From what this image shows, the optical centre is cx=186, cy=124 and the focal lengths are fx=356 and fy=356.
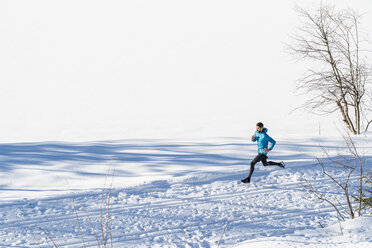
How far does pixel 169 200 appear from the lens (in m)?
8.34

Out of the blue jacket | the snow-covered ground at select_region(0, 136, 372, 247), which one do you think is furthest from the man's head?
the snow-covered ground at select_region(0, 136, 372, 247)

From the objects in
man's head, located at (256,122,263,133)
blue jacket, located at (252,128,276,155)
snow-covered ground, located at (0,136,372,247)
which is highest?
man's head, located at (256,122,263,133)

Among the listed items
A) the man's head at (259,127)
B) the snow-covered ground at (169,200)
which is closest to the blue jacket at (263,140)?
the man's head at (259,127)

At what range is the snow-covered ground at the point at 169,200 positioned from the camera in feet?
20.2

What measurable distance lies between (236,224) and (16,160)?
A: 949 cm

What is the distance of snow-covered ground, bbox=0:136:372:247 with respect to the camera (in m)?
6.16

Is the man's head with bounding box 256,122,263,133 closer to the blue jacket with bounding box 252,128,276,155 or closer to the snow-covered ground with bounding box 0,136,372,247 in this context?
the blue jacket with bounding box 252,128,276,155

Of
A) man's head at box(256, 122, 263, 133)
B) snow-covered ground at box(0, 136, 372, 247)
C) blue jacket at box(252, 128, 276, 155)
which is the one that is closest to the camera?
snow-covered ground at box(0, 136, 372, 247)

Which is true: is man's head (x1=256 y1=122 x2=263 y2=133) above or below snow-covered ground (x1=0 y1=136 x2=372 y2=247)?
above

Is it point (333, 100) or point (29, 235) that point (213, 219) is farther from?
point (333, 100)

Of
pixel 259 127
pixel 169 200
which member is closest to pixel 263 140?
pixel 259 127

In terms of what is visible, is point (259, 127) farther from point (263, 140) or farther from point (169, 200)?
point (169, 200)

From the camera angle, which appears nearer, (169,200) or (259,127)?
(169,200)

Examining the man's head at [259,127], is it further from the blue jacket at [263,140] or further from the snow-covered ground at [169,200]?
the snow-covered ground at [169,200]
